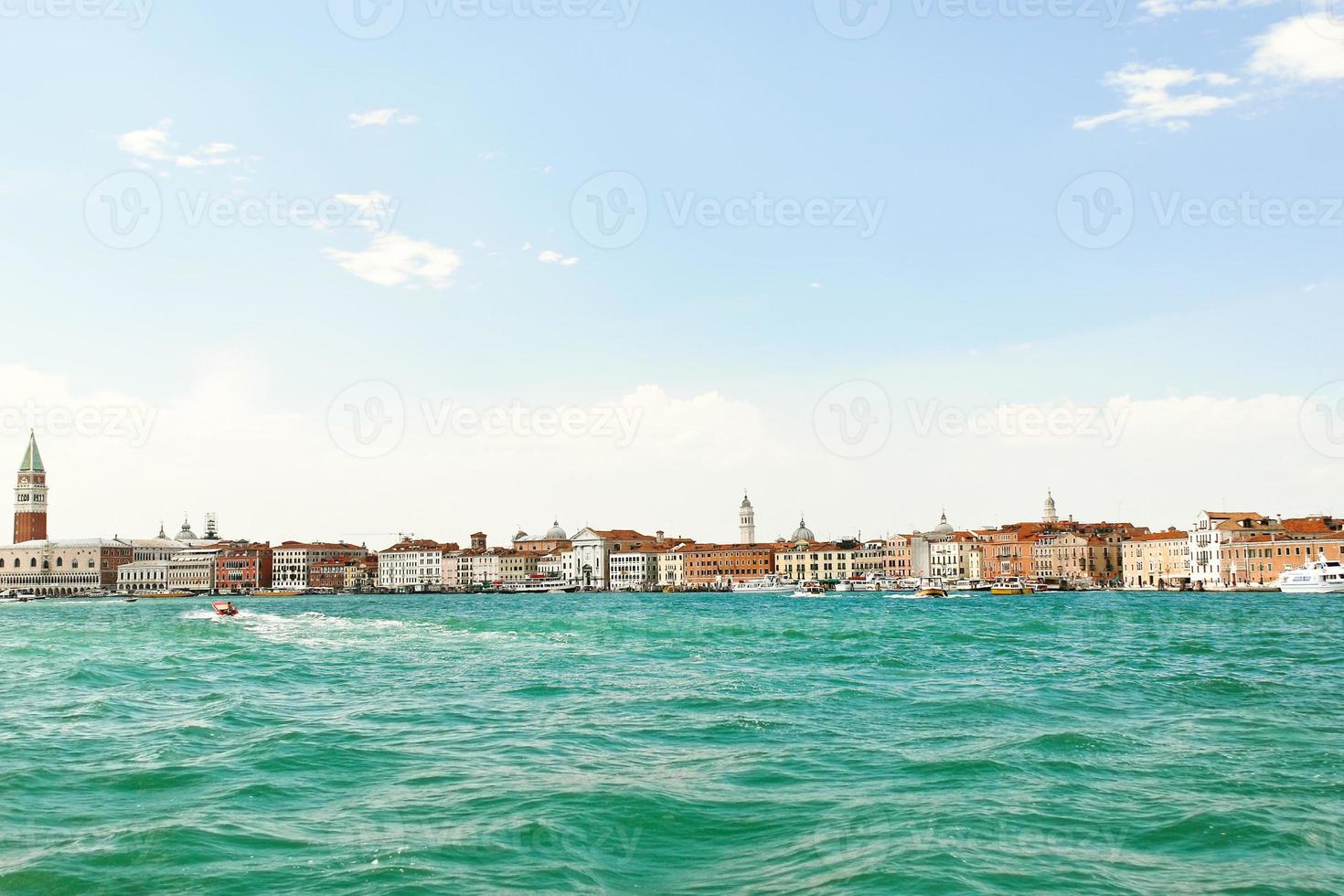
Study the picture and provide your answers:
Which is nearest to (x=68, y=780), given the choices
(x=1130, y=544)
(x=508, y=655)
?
(x=508, y=655)

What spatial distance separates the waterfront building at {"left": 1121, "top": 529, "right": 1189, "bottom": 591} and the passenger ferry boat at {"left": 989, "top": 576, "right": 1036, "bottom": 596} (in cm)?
928

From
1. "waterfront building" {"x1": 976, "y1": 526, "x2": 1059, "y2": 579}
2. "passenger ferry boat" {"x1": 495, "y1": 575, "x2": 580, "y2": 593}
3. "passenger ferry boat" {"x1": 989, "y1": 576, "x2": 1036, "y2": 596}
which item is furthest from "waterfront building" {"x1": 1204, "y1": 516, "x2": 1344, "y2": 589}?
"passenger ferry boat" {"x1": 495, "y1": 575, "x2": 580, "y2": 593}

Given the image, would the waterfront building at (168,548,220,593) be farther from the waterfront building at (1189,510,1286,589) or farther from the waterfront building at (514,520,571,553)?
the waterfront building at (1189,510,1286,589)

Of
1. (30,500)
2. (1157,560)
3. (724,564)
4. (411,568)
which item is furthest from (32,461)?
(1157,560)

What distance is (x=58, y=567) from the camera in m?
134

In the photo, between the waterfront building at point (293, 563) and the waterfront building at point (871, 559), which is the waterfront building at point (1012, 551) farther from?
the waterfront building at point (293, 563)

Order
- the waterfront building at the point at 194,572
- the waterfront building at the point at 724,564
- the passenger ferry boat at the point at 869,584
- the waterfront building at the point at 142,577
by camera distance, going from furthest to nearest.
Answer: the waterfront building at the point at 142,577 → the waterfront building at the point at 194,572 → the waterfront building at the point at 724,564 → the passenger ferry boat at the point at 869,584

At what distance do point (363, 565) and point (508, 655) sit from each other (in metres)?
124

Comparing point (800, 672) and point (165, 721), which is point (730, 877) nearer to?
point (165, 721)

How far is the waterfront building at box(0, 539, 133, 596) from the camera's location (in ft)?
436

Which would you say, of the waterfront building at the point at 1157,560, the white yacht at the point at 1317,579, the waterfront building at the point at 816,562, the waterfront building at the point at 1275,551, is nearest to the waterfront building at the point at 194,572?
the waterfront building at the point at 816,562

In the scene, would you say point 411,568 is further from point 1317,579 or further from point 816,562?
point 1317,579

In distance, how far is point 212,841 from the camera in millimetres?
8586

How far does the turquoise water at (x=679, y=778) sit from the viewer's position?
788 centimetres
